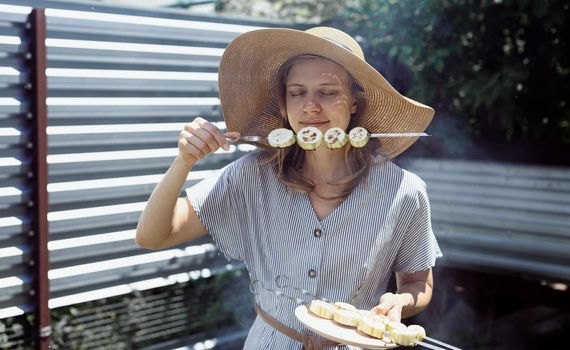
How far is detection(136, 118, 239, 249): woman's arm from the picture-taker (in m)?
2.38

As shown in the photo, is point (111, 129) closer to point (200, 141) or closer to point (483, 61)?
point (200, 141)

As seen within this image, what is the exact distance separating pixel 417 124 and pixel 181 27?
6.68 feet

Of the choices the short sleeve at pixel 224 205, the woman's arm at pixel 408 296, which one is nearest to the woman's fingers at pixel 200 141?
the short sleeve at pixel 224 205

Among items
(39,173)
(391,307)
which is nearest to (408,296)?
(391,307)

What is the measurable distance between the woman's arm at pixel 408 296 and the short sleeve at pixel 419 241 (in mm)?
79

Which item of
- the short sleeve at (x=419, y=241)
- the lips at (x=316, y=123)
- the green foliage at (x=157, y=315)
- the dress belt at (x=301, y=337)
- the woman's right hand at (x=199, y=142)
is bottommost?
the green foliage at (x=157, y=315)

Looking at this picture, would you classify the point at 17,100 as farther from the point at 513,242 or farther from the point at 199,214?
the point at 513,242

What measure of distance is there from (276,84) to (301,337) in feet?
3.43

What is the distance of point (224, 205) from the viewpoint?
2656 mm

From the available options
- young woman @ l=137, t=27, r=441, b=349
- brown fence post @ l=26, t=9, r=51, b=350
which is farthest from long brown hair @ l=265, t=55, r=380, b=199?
brown fence post @ l=26, t=9, r=51, b=350

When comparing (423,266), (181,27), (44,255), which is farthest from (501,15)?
(44,255)

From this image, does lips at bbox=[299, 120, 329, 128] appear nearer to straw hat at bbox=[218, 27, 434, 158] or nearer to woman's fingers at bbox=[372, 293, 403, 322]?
straw hat at bbox=[218, 27, 434, 158]

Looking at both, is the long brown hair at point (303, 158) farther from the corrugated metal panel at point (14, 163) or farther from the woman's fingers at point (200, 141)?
the corrugated metal panel at point (14, 163)

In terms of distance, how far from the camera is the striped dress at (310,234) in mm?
2484
